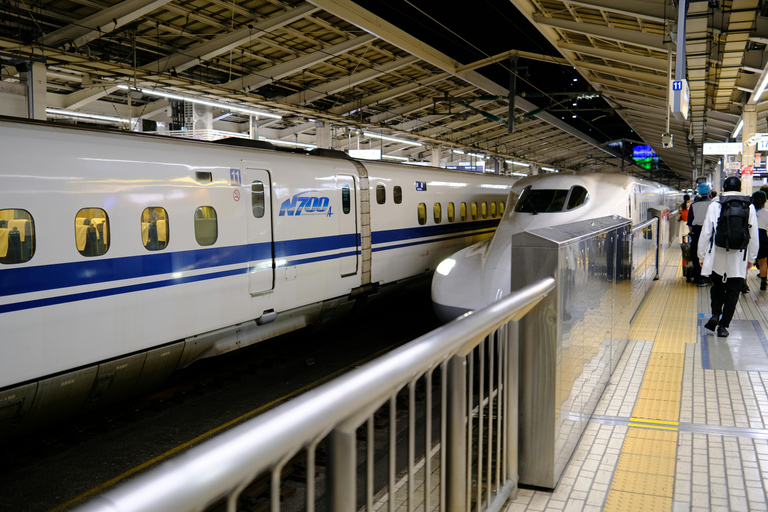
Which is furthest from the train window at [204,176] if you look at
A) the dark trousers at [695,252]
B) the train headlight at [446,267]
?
the dark trousers at [695,252]

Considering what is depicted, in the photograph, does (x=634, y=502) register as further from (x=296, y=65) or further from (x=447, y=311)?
(x=296, y=65)

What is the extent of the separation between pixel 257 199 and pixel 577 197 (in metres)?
5.60

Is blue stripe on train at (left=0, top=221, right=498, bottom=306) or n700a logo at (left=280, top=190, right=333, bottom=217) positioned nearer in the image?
blue stripe on train at (left=0, top=221, right=498, bottom=306)

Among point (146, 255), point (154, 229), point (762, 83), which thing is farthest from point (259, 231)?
point (762, 83)

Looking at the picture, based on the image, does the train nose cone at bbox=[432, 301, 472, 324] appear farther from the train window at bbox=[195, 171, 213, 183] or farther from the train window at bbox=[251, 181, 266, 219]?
the train window at bbox=[195, 171, 213, 183]

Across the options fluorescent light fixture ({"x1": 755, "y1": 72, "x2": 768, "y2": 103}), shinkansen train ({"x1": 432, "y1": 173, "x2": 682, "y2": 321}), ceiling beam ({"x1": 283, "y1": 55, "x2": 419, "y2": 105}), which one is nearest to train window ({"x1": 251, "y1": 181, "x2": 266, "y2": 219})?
shinkansen train ({"x1": 432, "y1": 173, "x2": 682, "y2": 321})

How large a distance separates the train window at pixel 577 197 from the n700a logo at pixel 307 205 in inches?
162

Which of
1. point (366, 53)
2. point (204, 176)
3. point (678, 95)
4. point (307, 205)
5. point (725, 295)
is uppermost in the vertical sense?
point (366, 53)

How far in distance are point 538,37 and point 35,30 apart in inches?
729

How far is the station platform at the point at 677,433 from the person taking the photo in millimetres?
3566

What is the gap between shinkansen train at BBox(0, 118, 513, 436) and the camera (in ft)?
17.4

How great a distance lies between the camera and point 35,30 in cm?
1241

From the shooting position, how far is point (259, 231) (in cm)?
800

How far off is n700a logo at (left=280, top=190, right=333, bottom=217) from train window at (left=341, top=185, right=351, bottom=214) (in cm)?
44
